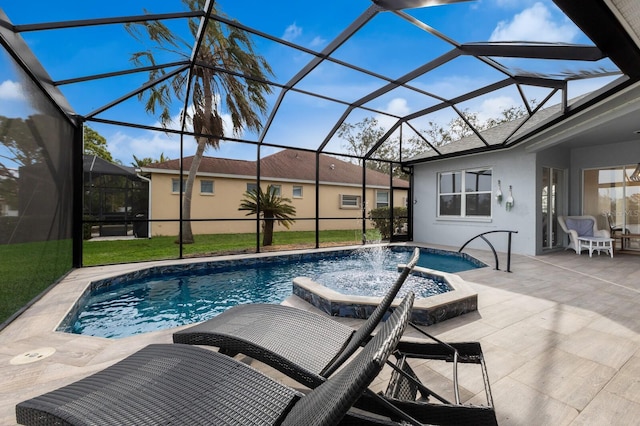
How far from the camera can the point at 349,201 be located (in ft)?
57.8

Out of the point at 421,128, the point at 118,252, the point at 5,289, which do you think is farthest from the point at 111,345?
the point at 421,128

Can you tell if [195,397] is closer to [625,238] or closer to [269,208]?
[269,208]

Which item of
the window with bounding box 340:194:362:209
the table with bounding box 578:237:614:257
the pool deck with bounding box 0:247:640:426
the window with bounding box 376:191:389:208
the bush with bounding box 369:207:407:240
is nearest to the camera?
the pool deck with bounding box 0:247:640:426

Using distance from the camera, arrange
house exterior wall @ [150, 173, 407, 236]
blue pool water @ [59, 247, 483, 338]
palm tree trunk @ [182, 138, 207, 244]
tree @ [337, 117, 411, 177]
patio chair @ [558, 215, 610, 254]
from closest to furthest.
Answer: blue pool water @ [59, 247, 483, 338], patio chair @ [558, 215, 610, 254], palm tree trunk @ [182, 138, 207, 244], house exterior wall @ [150, 173, 407, 236], tree @ [337, 117, 411, 177]

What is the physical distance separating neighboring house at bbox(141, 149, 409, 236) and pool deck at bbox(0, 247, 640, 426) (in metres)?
7.52

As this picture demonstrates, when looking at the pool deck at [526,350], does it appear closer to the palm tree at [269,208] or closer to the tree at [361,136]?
the palm tree at [269,208]

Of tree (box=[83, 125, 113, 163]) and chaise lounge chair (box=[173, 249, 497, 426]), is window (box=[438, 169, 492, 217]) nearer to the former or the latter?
chaise lounge chair (box=[173, 249, 497, 426])

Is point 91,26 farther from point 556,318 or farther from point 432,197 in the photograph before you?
point 432,197

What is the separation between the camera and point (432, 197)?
10.5 m

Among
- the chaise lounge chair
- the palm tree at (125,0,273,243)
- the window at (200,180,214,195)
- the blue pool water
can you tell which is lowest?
the blue pool water

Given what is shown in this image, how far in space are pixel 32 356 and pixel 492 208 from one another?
994 cm

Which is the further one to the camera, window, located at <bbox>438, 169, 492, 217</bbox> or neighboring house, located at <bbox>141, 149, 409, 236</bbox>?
neighboring house, located at <bbox>141, 149, 409, 236</bbox>

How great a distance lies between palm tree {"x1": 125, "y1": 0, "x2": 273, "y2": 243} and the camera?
501cm

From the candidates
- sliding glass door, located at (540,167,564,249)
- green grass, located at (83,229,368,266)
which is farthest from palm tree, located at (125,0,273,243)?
sliding glass door, located at (540,167,564,249)
